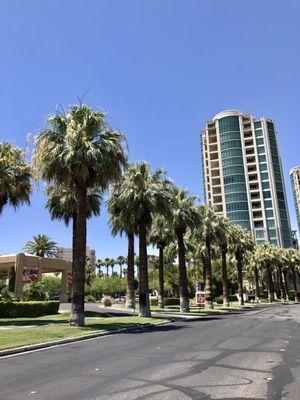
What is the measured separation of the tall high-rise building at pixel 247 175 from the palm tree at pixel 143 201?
4474 inches

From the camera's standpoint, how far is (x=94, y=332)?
732 inches

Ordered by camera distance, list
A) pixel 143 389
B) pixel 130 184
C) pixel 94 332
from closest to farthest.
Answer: pixel 143 389, pixel 94 332, pixel 130 184

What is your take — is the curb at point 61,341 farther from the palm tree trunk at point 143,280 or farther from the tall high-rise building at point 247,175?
the tall high-rise building at point 247,175

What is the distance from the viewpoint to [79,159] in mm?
21953

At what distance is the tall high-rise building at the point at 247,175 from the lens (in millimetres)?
140500

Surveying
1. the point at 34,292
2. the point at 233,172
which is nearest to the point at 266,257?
the point at 34,292

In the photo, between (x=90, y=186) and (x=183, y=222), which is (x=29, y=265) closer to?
(x=183, y=222)

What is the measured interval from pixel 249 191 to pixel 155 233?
4119 inches

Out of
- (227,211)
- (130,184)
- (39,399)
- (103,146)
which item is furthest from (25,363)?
(227,211)

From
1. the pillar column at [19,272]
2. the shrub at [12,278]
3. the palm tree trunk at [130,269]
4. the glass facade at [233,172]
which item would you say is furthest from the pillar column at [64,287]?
the glass facade at [233,172]

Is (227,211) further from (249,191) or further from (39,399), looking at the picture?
(39,399)

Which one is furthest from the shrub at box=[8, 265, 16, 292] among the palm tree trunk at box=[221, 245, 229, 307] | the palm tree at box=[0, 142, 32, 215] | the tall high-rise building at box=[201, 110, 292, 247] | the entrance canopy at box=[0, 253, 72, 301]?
the tall high-rise building at box=[201, 110, 292, 247]

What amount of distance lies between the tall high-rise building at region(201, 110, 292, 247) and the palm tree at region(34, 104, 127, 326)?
121608mm

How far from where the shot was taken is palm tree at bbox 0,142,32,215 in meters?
27.1
